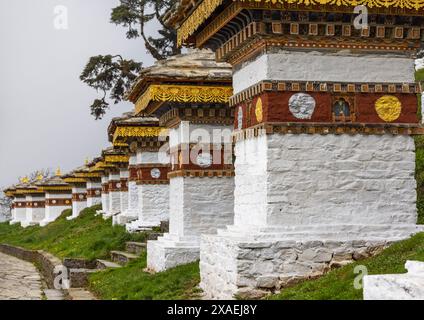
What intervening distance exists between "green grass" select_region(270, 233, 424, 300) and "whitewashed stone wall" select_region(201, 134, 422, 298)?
0.39 meters

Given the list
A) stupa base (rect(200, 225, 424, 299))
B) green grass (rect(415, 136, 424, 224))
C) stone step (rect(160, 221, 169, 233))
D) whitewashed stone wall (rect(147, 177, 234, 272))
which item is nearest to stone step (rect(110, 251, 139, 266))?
stone step (rect(160, 221, 169, 233))

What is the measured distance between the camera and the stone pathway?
696 inches

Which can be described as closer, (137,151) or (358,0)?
(358,0)

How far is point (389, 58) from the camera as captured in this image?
10688 millimetres

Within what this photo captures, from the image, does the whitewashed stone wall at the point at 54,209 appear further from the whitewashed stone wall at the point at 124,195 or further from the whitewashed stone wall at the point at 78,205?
the whitewashed stone wall at the point at 124,195

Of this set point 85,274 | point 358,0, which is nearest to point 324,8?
point 358,0

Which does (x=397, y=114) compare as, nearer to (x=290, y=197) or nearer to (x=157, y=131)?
(x=290, y=197)

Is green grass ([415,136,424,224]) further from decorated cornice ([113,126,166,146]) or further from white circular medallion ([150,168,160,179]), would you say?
white circular medallion ([150,168,160,179])

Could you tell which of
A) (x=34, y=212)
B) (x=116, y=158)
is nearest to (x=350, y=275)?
(x=116, y=158)

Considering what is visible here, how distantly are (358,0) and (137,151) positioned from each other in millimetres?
13150

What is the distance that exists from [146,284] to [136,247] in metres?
5.99

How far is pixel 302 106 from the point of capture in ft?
33.8

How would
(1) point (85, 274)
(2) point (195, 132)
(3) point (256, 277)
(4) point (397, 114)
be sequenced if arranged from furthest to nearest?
1. (1) point (85, 274)
2. (2) point (195, 132)
3. (4) point (397, 114)
4. (3) point (256, 277)

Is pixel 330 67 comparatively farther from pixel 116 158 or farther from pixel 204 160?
pixel 116 158
